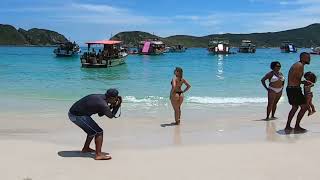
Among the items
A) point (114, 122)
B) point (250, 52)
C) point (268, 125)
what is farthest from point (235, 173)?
point (250, 52)

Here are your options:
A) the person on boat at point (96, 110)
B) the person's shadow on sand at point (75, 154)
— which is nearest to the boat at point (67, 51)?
the person's shadow on sand at point (75, 154)

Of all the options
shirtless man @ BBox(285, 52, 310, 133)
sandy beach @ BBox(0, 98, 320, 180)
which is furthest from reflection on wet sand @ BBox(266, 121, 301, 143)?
shirtless man @ BBox(285, 52, 310, 133)

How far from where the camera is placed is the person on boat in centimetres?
749

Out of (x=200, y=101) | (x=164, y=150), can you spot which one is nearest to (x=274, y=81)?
(x=164, y=150)

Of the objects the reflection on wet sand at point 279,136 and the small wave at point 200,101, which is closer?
the reflection on wet sand at point 279,136

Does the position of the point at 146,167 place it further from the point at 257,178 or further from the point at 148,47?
the point at 148,47

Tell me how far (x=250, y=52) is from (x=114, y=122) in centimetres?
12163

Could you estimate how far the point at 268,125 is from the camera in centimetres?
1143

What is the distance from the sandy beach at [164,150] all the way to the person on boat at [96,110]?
33 centimetres

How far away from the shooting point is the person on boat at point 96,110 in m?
7.49

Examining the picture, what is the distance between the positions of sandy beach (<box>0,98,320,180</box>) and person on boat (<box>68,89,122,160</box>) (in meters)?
0.33

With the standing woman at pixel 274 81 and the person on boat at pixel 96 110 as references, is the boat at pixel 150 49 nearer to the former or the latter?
the standing woman at pixel 274 81

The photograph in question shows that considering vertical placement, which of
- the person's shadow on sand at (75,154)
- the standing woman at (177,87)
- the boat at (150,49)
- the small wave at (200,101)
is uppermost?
the standing woman at (177,87)

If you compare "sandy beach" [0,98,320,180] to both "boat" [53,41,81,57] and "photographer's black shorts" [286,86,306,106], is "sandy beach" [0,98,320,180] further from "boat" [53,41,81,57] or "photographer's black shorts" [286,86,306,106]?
"boat" [53,41,81,57]
